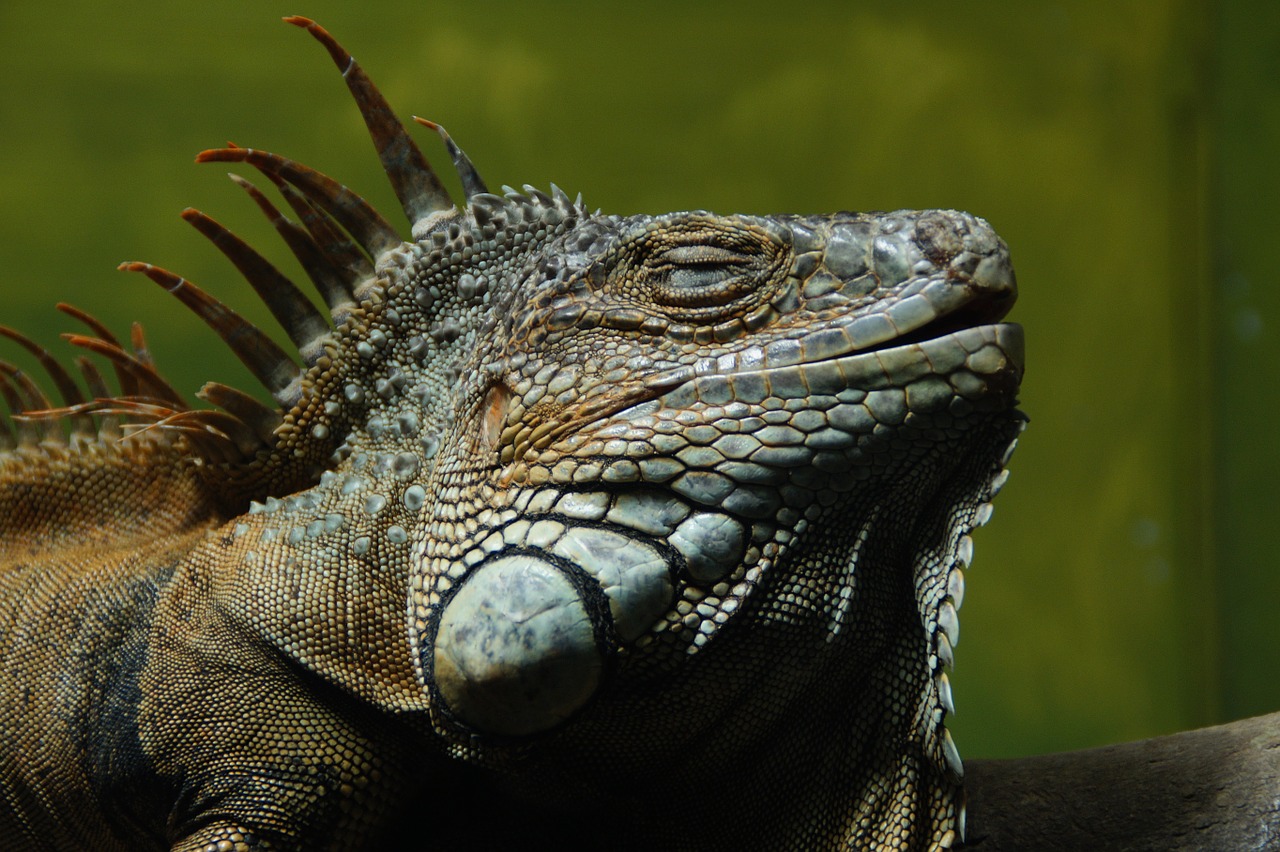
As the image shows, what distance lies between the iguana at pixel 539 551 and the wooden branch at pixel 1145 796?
0.37 metres

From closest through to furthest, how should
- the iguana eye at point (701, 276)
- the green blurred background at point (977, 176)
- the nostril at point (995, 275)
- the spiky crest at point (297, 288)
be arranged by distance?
the nostril at point (995, 275) < the iguana eye at point (701, 276) < the spiky crest at point (297, 288) < the green blurred background at point (977, 176)

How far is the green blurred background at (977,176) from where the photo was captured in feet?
10.5

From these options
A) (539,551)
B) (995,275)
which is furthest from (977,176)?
(539,551)

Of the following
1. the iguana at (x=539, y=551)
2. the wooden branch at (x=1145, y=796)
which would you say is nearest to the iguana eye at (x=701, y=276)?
the iguana at (x=539, y=551)

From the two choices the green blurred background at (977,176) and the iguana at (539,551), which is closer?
the iguana at (539,551)

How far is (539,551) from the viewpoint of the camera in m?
1.40

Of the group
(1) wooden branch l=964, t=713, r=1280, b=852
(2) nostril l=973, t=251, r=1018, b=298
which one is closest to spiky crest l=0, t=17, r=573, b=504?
(2) nostril l=973, t=251, r=1018, b=298

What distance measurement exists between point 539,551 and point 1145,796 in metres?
1.08

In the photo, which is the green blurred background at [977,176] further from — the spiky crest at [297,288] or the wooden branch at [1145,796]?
the wooden branch at [1145,796]

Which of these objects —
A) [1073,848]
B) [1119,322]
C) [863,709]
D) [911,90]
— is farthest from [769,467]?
[1119,322]

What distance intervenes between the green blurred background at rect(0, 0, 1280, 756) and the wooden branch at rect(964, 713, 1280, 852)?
2.51 meters

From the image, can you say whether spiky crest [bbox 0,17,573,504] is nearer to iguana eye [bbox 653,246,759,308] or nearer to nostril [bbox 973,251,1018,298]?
iguana eye [bbox 653,246,759,308]

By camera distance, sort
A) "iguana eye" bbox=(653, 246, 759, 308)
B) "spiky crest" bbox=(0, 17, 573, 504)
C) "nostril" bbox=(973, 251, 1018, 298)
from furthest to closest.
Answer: "spiky crest" bbox=(0, 17, 573, 504)
"iguana eye" bbox=(653, 246, 759, 308)
"nostril" bbox=(973, 251, 1018, 298)

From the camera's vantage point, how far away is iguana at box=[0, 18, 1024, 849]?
1378 millimetres
